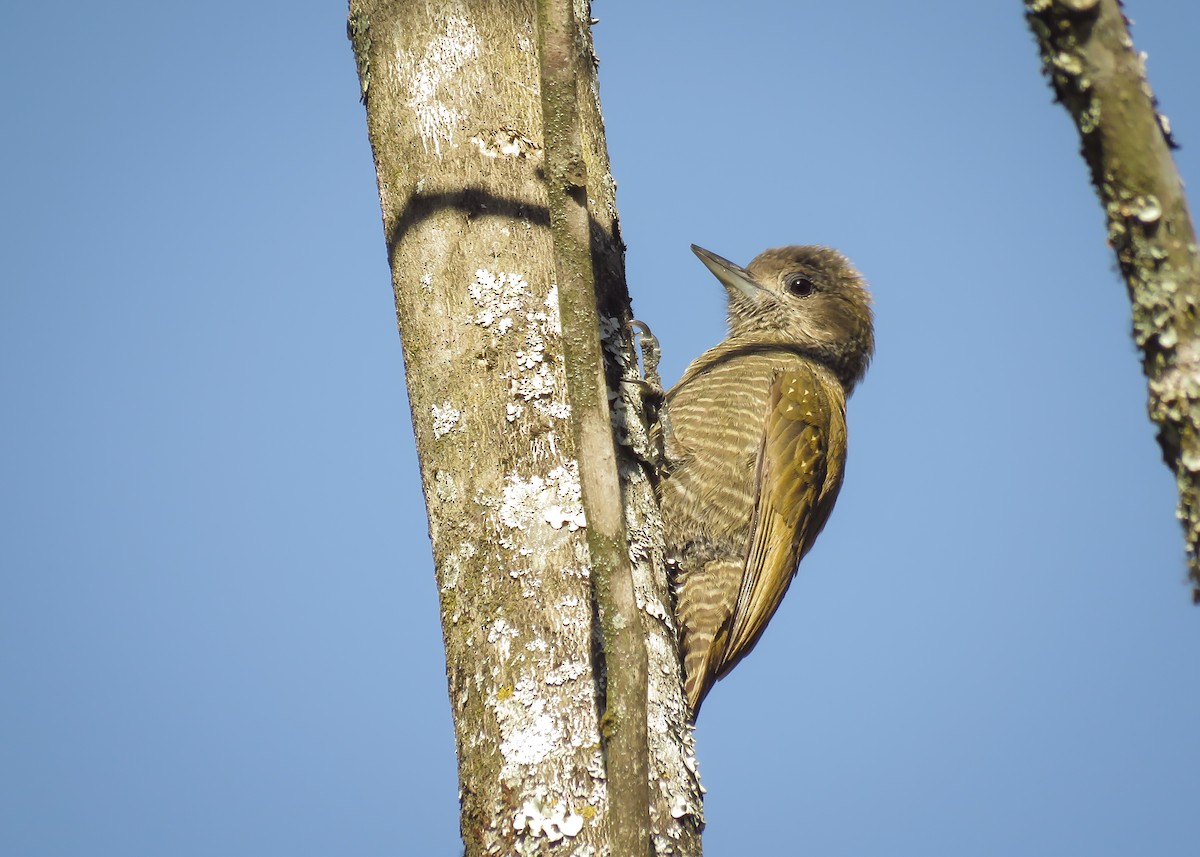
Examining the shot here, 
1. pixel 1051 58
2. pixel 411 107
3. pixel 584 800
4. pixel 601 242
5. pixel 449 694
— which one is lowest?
pixel 584 800

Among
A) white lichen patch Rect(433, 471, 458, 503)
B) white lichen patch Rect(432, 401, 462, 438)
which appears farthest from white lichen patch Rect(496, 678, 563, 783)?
white lichen patch Rect(432, 401, 462, 438)

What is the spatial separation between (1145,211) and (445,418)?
179 cm

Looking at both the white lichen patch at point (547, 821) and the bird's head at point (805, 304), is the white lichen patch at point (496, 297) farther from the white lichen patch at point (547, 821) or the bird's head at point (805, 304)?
the bird's head at point (805, 304)

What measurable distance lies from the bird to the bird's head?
0.01m

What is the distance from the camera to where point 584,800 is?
262 centimetres

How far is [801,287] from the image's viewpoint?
19.6 ft

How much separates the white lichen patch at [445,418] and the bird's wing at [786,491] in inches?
74.6

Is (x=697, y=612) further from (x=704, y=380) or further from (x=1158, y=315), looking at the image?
(x=1158, y=315)

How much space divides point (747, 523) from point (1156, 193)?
3238 mm

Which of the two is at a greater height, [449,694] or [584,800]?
[449,694]

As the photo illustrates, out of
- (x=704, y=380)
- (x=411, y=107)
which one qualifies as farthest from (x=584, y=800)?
(x=704, y=380)

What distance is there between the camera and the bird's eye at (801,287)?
5984 millimetres

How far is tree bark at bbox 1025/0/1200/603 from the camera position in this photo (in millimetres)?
1559

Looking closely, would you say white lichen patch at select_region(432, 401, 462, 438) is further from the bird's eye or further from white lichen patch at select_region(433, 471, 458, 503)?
the bird's eye
